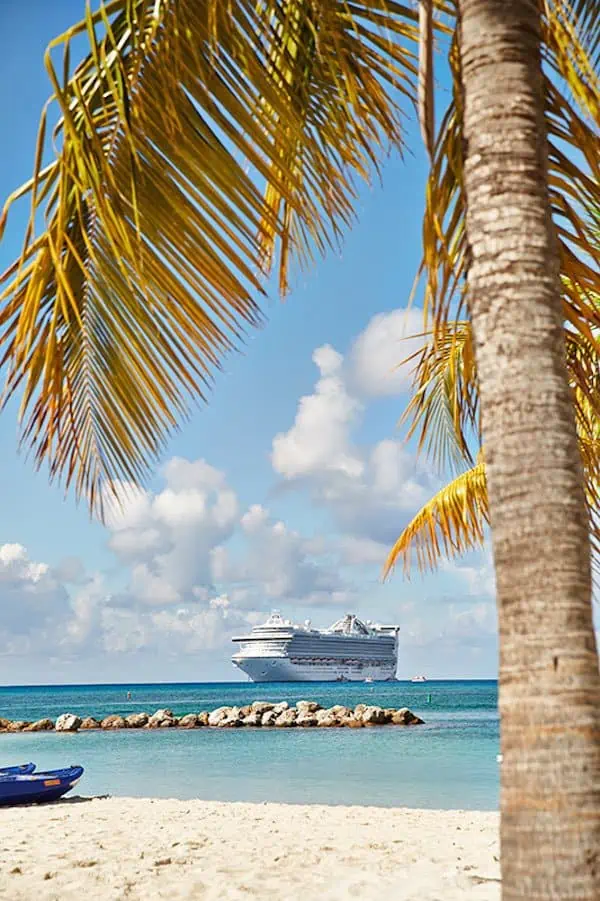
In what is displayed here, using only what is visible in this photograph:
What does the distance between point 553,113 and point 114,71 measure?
1486 millimetres

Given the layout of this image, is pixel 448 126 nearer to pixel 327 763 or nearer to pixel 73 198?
pixel 73 198

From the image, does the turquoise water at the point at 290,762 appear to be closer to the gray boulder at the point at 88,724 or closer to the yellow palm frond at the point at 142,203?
the gray boulder at the point at 88,724

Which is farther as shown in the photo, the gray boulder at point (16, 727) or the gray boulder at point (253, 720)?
the gray boulder at point (16, 727)

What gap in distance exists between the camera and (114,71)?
3240mm

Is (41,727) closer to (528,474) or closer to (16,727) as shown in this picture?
(16,727)

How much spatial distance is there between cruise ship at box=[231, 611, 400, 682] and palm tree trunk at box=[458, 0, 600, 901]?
7357 centimetres

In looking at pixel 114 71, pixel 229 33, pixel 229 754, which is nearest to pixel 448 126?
pixel 229 33

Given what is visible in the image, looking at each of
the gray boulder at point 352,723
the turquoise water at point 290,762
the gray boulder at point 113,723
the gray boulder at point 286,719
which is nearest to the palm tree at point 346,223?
the turquoise water at point 290,762

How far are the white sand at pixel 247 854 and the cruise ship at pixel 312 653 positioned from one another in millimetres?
64156

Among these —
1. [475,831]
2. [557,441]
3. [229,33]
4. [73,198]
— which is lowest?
[475,831]

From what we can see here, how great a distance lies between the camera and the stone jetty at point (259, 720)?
31.0m

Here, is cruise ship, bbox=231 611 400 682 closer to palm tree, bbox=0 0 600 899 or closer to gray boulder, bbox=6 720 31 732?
gray boulder, bbox=6 720 31 732

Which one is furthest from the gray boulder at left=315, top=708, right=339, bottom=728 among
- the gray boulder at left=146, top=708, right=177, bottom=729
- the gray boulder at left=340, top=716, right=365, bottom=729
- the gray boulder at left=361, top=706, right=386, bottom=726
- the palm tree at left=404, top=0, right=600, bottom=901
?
the palm tree at left=404, top=0, right=600, bottom=901

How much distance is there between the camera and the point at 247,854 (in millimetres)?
7828
